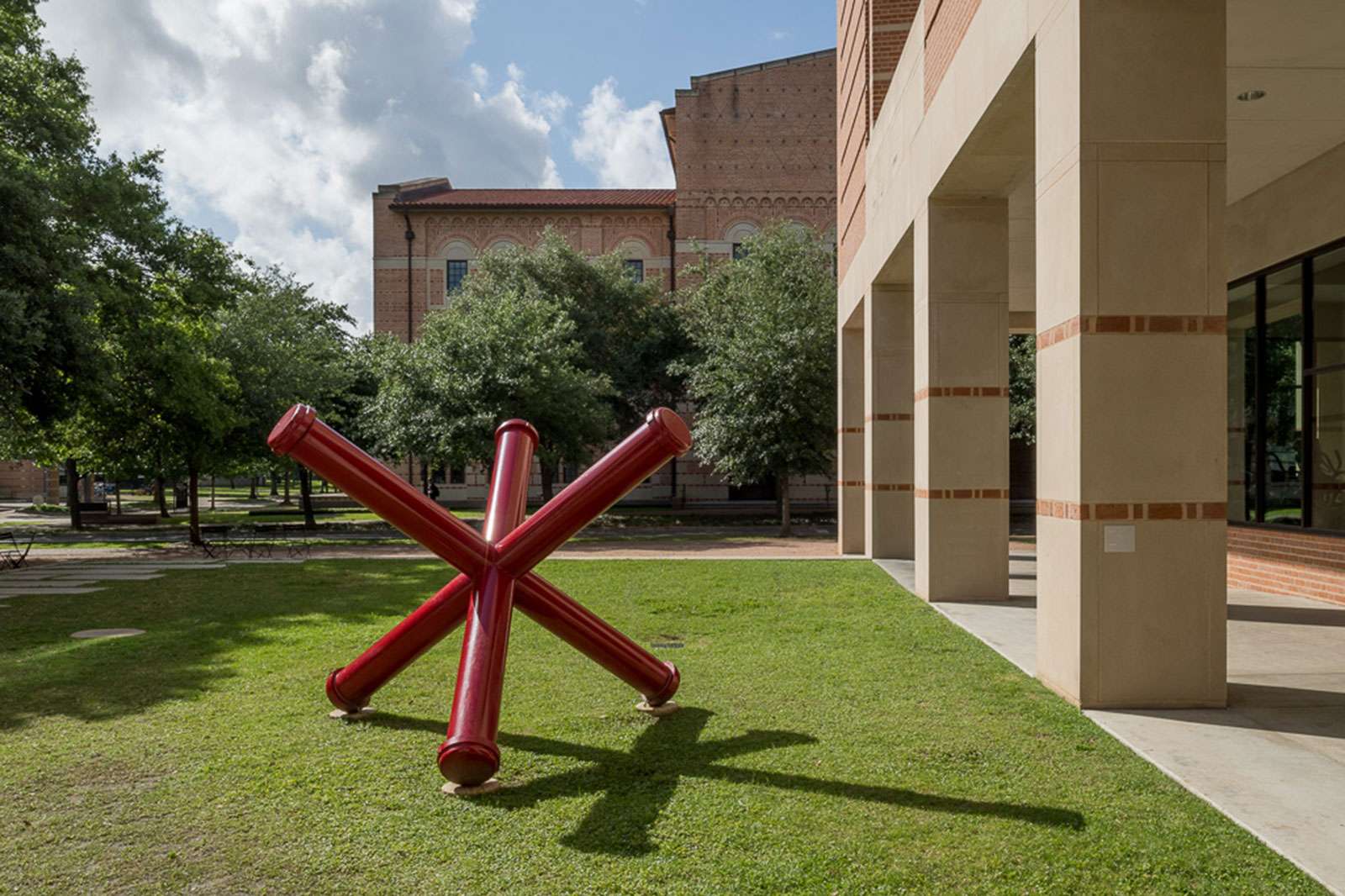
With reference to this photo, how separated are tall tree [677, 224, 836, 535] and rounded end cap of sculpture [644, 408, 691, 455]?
786 inches

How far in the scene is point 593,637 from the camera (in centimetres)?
607

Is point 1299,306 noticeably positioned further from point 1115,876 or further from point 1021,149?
point 1115,876

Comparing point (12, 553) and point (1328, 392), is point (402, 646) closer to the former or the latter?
point (1328, 392)

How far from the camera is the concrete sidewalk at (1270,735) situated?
4574 mm

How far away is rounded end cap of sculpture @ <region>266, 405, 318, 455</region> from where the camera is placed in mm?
5375

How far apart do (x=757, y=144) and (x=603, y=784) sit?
3992cm

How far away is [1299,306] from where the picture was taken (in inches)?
489

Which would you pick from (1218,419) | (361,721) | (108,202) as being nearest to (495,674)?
(361,721)

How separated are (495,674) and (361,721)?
1.75 meters

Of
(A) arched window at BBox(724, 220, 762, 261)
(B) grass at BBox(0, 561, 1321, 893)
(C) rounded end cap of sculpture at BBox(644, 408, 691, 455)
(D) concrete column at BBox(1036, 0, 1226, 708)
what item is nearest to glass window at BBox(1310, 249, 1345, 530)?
(B) grass at BBox(0, 561, 1321, 893)

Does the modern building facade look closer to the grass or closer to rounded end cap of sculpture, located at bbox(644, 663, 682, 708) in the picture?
the grass

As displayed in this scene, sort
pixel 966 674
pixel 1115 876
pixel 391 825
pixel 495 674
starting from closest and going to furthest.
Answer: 1. pixel 1115 876
2. pixel 391 825
3. pixel 495 674
4. pixel 966 674

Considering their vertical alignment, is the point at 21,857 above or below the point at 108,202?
below

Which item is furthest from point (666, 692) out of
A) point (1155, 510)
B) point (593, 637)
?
point (1155, 510)
